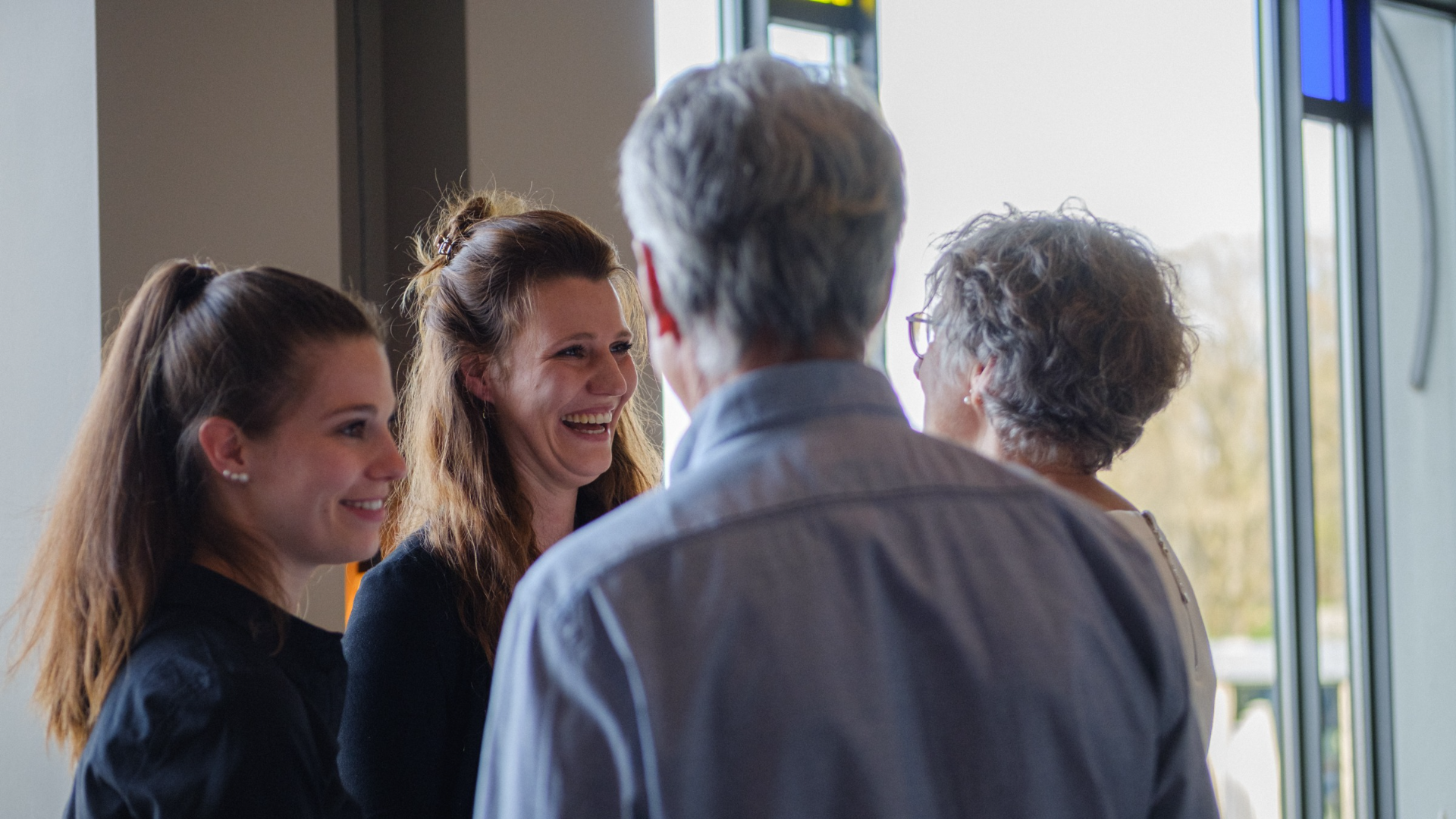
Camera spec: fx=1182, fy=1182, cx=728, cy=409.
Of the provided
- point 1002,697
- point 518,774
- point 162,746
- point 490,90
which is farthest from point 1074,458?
point 490,90

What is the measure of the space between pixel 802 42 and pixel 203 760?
257 cm

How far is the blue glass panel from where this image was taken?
4.27m

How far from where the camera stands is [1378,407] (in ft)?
14.6

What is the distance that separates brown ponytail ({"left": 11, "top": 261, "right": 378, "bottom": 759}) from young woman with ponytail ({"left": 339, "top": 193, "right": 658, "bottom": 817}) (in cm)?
28

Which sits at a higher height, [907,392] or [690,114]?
[690,114]

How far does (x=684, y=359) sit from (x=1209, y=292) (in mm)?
4314

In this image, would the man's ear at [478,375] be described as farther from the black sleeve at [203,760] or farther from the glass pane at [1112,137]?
the glass pane at [1112,137]

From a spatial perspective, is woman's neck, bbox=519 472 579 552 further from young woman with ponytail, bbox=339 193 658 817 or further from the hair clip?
the hair clip

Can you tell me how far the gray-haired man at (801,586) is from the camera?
761mm

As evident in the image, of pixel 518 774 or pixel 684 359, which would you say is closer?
pixel 518 774

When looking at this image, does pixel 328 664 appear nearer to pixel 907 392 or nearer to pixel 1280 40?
pixel 907 392

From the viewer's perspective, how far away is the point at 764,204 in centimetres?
82

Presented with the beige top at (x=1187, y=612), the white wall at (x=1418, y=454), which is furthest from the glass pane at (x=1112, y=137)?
the beige top at (x=1187, y=612)

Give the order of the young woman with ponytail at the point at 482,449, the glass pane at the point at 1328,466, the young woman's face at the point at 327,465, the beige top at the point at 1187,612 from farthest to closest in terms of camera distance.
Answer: the glass pane at the point at 1328,466, the young woman with ponytail at the point at 482,449, the beige top at the point at 1187,612, the young woman's face at the point at 327,465
